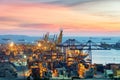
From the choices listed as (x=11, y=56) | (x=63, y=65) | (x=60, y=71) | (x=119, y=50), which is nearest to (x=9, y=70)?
(x=60, y=71)

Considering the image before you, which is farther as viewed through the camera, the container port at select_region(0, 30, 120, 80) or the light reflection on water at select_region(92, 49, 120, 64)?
the light reflection on water at select_region(92, 49, 120, 64)

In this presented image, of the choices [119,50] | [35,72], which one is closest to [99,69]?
[35,72]

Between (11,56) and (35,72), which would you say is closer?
(35,72)

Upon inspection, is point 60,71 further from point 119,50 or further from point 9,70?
point 119,50

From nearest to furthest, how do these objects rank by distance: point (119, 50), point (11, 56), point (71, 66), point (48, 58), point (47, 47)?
1. point (71, 66)
2. point (48, 58)
3. point (11, 56)
4. point (47, 47)
5. point (119, 50)

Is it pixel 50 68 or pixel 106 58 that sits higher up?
pixel 50 68

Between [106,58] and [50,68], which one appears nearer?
[50,68]

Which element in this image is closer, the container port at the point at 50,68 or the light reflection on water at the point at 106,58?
the container port at the point at 50,68

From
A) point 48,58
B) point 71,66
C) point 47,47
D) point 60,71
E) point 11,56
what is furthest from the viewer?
point 47,47

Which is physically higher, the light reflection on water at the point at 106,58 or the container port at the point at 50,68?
the container port at the point at 50,68

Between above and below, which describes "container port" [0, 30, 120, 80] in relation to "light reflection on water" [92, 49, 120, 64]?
above

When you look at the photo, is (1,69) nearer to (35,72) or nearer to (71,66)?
(35,72)
